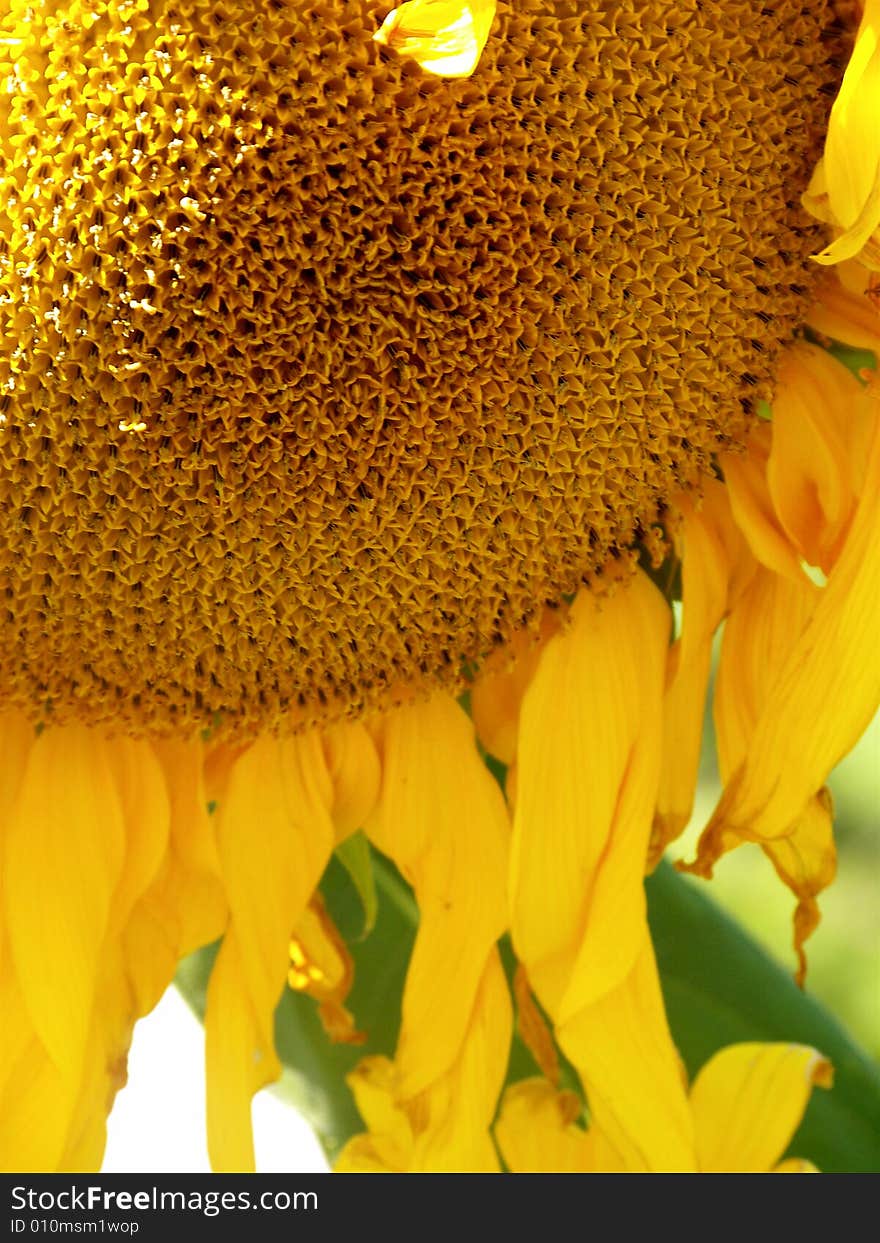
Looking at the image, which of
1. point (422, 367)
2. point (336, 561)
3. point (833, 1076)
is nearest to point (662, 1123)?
point (833, 1076)

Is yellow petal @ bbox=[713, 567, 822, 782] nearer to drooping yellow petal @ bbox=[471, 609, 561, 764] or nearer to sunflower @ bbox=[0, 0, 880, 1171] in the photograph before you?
sunflower @ bbox=[0, 0, 880, 1171]

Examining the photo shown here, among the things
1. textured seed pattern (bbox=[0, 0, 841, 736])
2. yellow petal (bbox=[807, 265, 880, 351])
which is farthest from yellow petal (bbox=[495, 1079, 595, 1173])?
yellow petal (bbox=[807, 265, 880, 351])

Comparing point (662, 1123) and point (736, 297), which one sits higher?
point (736, 297)

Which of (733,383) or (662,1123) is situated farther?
(662,1123)

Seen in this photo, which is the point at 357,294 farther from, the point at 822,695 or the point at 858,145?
the point at 822,695

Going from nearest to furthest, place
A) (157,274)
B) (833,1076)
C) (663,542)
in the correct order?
(157,274)
(663,542)
(833,1076)

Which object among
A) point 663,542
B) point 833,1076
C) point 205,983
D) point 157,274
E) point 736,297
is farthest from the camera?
point 205,983

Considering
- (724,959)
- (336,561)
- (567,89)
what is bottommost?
(724,959)

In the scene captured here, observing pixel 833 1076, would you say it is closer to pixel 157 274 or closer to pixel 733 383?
pixel 733 383
